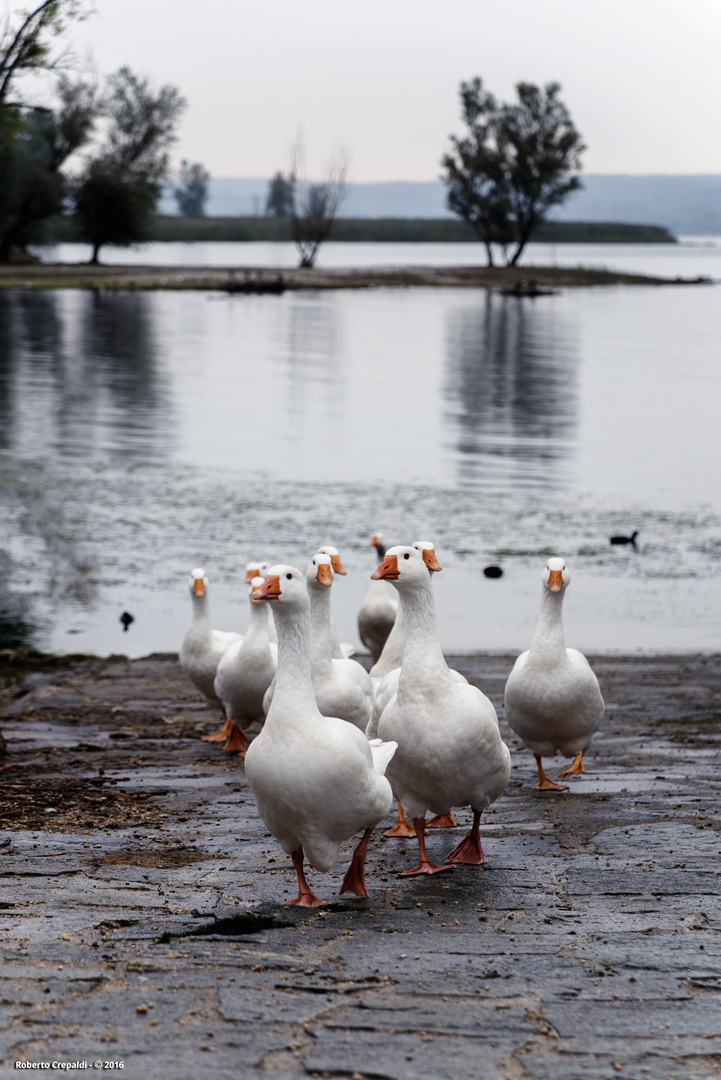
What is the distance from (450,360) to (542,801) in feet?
129

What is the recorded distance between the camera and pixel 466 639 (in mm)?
14047

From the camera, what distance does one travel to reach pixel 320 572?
7199 mm

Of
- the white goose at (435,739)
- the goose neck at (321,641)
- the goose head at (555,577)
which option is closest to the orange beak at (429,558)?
the white goose at (435,739)

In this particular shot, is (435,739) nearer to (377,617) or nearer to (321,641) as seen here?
(321,641)

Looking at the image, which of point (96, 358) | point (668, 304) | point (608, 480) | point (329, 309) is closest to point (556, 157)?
point (668, 304)

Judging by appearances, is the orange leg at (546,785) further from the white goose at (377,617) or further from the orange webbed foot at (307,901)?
the white goose at (377,617)

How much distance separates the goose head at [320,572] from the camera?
7.18 meters

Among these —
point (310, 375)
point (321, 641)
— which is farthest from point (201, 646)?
point (310, 375)

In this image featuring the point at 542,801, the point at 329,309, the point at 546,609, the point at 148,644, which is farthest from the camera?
the point at 329,309

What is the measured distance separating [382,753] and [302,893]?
79 cm

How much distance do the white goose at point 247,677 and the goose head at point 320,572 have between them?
1021mm

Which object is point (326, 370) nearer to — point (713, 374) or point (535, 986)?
point (713, 374)

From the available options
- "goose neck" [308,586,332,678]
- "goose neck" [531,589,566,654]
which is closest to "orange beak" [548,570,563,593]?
"goose neck" [531,589,566,654]

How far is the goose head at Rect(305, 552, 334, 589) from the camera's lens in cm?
718
